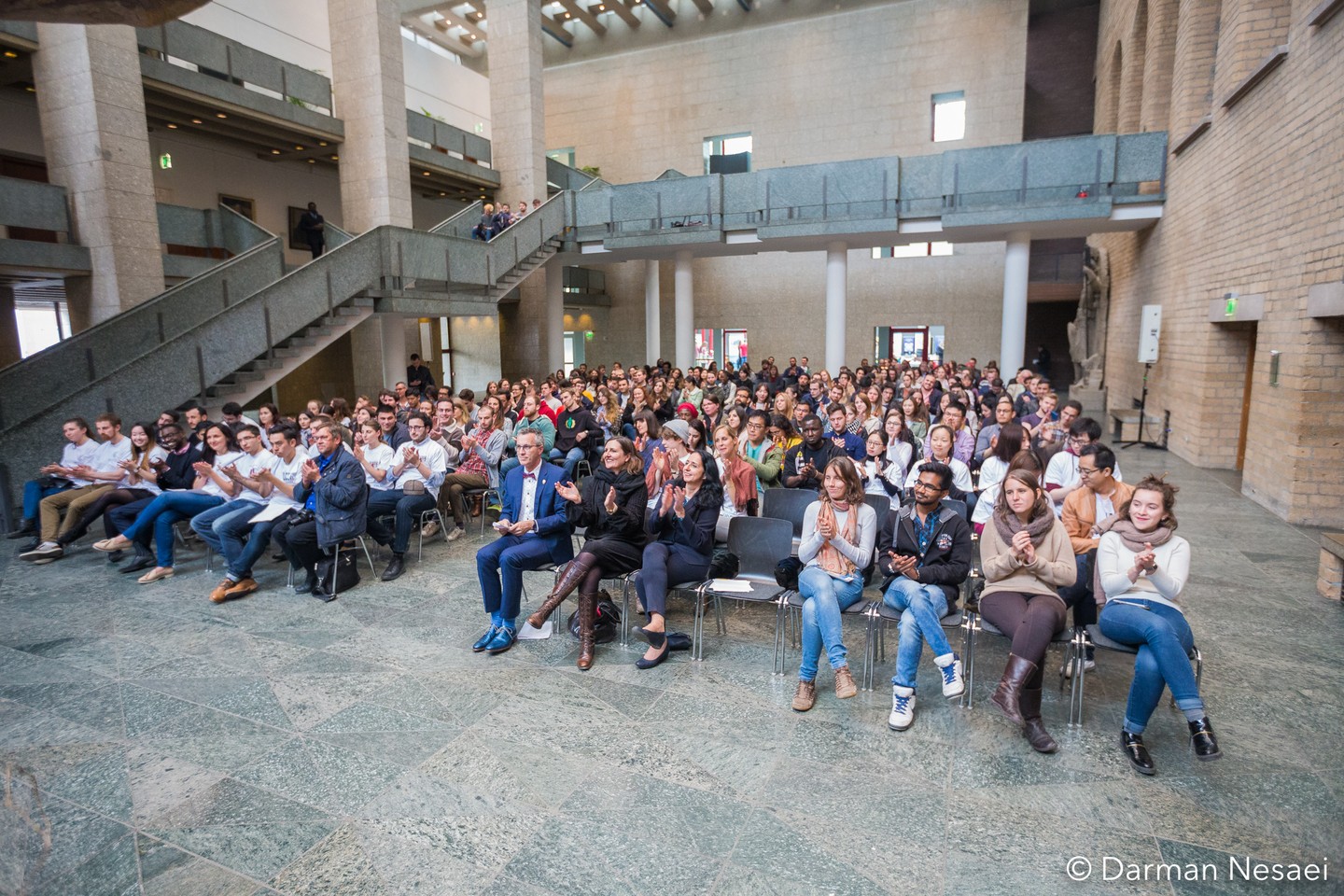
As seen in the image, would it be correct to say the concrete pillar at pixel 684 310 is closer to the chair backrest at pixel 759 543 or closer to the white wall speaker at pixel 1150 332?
the white wall speaker at pixel 1150 332

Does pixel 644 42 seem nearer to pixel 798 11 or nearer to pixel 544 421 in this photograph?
pixel 798 11

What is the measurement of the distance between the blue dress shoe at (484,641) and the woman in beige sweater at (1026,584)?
10.3 ft

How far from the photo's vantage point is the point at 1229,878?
278cm

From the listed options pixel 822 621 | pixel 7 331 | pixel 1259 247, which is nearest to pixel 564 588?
pixel 822 621

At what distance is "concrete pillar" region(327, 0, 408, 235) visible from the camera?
1538cm

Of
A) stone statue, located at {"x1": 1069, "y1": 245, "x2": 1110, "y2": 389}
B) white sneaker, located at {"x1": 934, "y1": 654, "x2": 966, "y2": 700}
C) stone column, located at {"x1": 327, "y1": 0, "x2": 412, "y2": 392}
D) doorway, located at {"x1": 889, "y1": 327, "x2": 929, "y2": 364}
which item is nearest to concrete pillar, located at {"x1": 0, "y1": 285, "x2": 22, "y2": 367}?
stone column, located at {"x1": 327, "y1": 0, "x2": 412, "y2": 392}

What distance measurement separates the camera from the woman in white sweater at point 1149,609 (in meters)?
3.53

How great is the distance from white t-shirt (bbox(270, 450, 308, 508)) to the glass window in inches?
878

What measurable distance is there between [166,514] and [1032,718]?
23.4 feet

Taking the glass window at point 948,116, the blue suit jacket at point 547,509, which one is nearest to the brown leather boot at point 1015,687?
the blue suit jacket at point 547,509

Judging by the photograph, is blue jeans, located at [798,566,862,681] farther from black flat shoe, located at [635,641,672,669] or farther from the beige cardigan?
black flat shoe, located at [635,641,672,669]

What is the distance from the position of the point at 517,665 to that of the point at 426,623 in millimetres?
1076

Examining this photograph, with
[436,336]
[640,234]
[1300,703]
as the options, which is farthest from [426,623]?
[436,336]

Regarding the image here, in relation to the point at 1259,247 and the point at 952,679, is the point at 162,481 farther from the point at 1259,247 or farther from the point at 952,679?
the point at 1259,247
